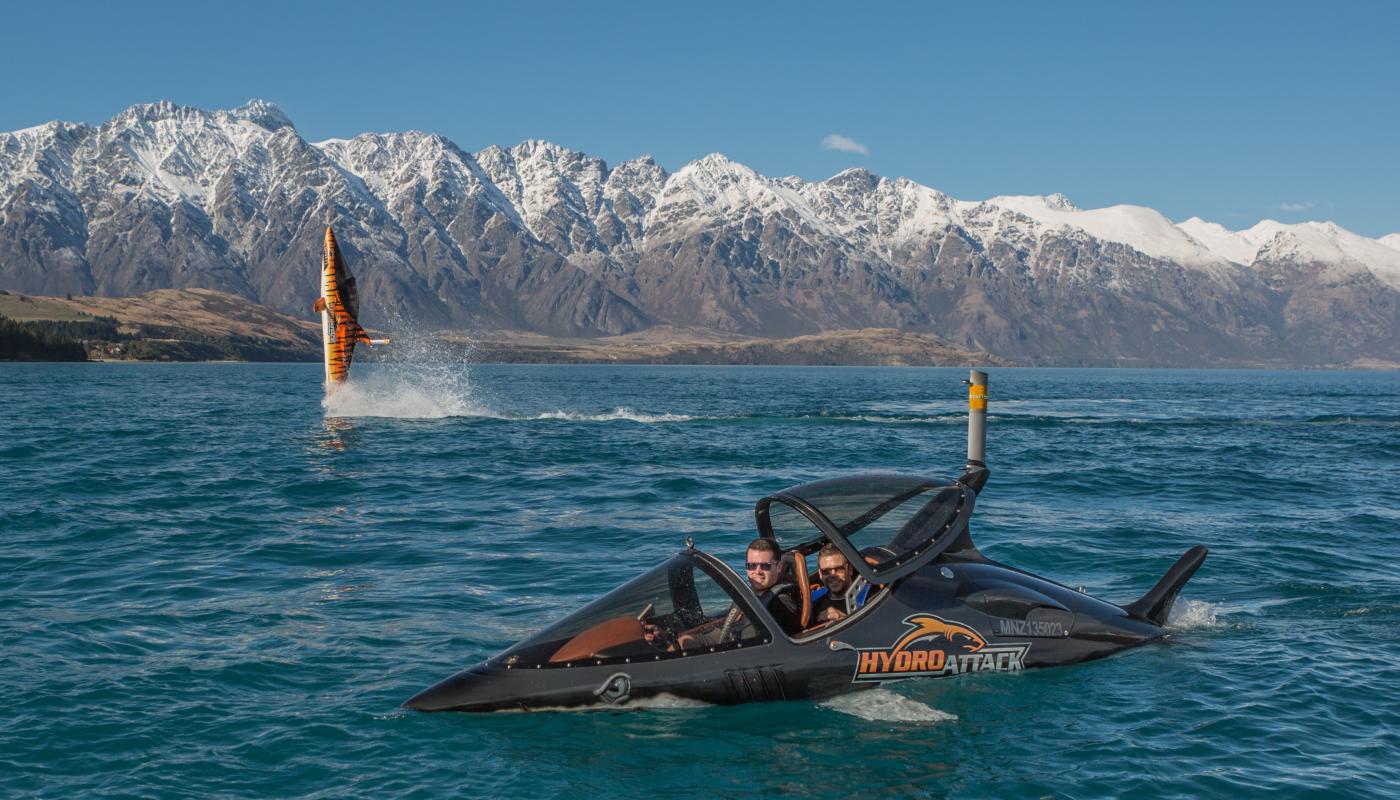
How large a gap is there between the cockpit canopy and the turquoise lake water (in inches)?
58.6

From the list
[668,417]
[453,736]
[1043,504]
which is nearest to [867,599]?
[453,736]

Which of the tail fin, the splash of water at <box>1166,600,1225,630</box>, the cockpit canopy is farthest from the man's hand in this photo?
the splash of water at <box>1166,600,1225,630</box>

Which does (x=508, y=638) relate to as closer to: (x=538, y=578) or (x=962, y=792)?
(x=538, y=578)

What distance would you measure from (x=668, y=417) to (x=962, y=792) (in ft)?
178

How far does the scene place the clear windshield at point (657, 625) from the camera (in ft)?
39.2

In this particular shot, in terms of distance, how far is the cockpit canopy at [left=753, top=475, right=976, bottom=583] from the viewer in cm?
1277

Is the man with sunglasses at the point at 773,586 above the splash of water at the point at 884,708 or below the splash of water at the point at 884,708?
above

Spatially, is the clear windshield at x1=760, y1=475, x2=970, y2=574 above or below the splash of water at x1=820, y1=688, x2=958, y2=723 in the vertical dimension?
above

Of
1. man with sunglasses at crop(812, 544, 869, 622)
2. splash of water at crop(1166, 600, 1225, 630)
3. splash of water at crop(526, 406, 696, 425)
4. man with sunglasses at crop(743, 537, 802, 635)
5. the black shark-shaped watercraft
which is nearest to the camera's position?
the black shark-shaped watercraft

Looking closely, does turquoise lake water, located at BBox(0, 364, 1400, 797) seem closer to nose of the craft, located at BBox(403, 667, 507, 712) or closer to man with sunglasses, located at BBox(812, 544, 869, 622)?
nose of the craft, located at BBox(403, 667, 507, 712)

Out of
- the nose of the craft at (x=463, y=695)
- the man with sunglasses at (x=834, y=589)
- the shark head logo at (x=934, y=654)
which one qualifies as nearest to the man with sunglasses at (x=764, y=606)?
the man with sunglasses at (x=834, y=589)

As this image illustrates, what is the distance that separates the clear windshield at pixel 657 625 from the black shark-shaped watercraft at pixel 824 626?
13mm

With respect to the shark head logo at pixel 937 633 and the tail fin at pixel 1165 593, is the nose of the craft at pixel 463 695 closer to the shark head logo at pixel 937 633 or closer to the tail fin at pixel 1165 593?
the shark head logo at pixel 937 633

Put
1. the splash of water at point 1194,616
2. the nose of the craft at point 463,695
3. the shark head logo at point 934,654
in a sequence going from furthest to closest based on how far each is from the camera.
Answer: the splash of water at point 1194,616 → the shark head logo at point 934,654 → the nose of the craft at point 463,695
